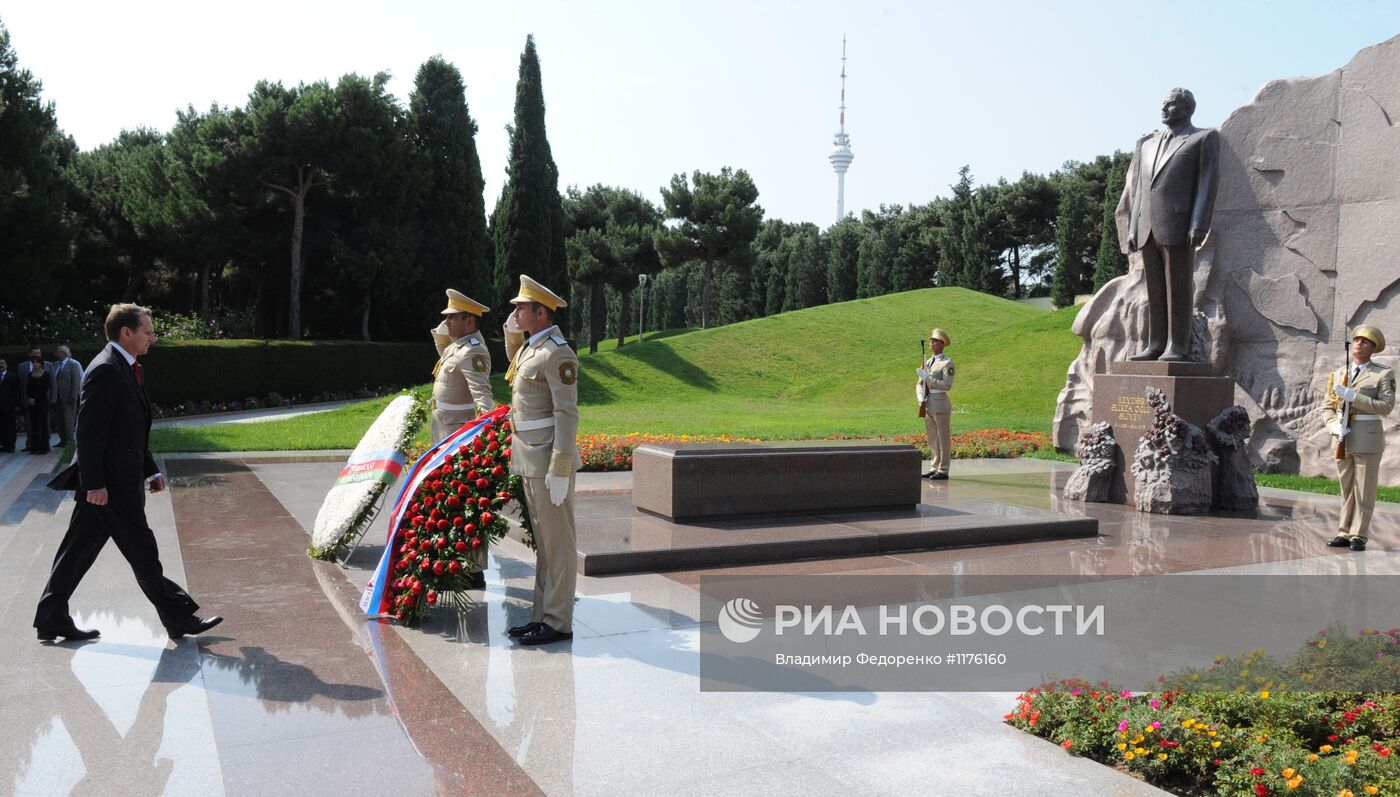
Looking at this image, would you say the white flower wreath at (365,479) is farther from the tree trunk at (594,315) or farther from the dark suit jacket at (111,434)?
the tree trunk at (594,315)

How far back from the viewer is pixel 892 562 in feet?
23.9

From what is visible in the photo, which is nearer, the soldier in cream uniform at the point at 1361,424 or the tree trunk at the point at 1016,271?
the soldier in cream uniform at the point at 1361,424

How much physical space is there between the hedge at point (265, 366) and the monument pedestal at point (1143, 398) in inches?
675

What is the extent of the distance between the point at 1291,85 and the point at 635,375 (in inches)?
909

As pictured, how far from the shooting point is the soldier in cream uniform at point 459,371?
6953 millimetres

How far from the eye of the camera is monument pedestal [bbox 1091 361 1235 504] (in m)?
10.1

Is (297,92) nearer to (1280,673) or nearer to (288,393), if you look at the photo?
(288,393)

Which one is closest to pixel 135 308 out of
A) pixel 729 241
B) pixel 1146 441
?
pixel 1146 441

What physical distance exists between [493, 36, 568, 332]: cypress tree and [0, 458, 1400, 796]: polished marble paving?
99.4 feet

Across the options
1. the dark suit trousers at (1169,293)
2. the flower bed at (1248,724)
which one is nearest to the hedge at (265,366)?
the dark suit trousers at (1169,293)

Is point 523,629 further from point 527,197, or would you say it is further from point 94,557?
point 527,197

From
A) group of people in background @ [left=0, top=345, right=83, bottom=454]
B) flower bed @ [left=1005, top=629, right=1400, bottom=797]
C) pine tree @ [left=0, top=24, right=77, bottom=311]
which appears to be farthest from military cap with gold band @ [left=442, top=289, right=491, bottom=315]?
pine tree @ [left=0, top=24, right=77, bottom=311]

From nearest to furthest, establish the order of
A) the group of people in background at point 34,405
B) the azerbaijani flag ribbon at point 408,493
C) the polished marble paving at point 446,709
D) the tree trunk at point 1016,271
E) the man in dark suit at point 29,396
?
the polished marble paving at point 446,709, the azerbaijani flag ribbon at point 408,493, the group of people in background at point 34,405, the man in dark suit at point 29,396, the tree trunk at point 1016,271

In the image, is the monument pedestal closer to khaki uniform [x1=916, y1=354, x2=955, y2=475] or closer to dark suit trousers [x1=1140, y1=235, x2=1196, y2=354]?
dark suit trousers [x1=1140, y1=235, x2=1196, y2=354]
